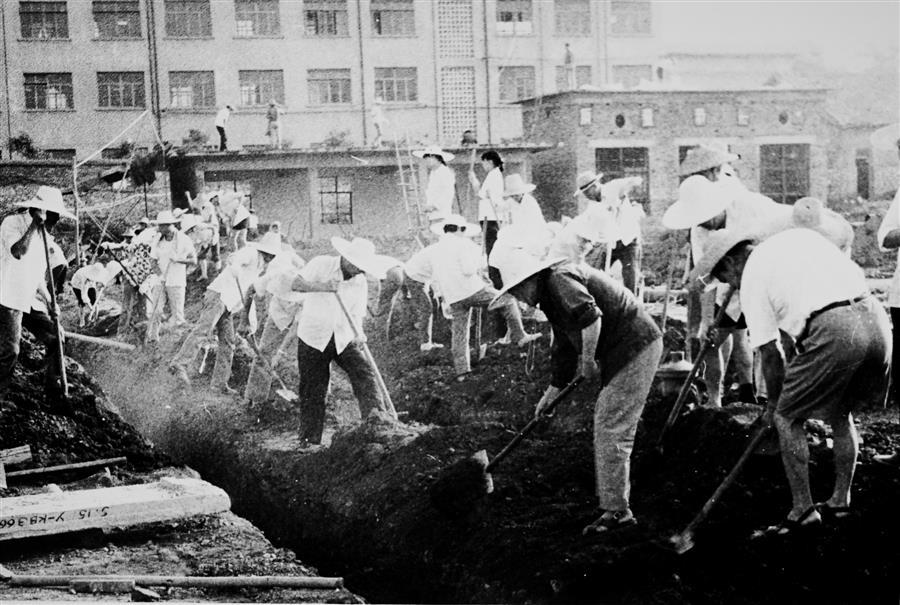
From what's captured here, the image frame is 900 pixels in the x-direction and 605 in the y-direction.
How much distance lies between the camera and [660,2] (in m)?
6.83

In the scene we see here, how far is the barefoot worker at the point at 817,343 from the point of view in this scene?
4.75 metres

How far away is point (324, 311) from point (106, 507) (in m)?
2.06

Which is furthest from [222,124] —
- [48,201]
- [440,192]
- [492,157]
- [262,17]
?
[492,157]

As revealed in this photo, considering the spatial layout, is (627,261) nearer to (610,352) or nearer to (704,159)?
(704,159)

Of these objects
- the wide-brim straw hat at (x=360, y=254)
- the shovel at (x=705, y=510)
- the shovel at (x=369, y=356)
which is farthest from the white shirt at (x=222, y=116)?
the shovel at (x=705, y=510)

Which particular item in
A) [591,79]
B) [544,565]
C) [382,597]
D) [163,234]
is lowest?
[382,597]

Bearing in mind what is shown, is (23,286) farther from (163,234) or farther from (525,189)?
(525,189)

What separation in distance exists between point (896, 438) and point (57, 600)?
461 centimetres

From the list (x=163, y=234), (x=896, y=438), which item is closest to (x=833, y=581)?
(x=896, y=438)

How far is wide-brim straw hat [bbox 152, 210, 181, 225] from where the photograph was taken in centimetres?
729

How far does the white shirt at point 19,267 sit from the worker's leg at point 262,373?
6.50 feet

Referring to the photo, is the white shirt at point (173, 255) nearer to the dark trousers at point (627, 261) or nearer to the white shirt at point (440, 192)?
the white shirt at point (440, 192)

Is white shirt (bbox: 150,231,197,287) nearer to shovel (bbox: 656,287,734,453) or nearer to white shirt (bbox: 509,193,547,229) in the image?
white shirt (bbox: 509,193,547,229)

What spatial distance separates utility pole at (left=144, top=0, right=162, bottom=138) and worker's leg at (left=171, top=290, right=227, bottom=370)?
2089mm
